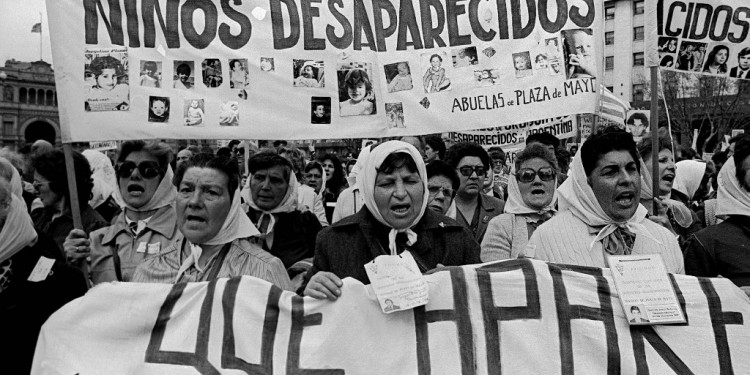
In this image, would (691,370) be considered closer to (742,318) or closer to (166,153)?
(742,318)

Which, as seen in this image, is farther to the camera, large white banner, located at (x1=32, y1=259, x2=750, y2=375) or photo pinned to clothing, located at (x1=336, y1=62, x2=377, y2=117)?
photo pinned to clothing, located at (x1=336, y1=62, x2=377, y2=117)

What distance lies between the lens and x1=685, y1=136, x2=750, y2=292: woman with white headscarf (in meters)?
3.21

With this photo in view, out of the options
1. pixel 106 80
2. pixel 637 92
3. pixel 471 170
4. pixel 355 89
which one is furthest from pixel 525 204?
pixel 637 92

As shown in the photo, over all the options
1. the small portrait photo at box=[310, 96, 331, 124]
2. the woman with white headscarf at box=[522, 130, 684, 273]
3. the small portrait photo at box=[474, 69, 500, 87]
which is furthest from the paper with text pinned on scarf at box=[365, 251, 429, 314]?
the small portrait photo at box=[474, 69, 500, 87]

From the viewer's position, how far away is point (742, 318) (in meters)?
3.09

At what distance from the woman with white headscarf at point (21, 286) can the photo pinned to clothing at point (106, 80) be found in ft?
1.99

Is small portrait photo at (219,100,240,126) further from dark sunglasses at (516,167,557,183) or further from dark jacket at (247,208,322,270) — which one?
dark sunglasses at (516,167,557,183)

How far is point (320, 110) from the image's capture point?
13.7 feet

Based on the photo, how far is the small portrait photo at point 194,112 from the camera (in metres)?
3.96

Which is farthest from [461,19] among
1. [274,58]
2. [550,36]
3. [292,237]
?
[292,237]

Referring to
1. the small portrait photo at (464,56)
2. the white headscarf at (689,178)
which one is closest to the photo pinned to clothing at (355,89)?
the small portrait photo at (464,56)

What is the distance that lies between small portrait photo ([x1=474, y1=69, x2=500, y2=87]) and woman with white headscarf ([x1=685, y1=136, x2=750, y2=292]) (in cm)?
148

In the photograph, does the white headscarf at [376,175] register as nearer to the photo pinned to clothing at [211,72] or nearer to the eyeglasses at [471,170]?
the photo pinned to clothing at [211,72]

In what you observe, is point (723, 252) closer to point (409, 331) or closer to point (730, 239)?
point (730, 239)
